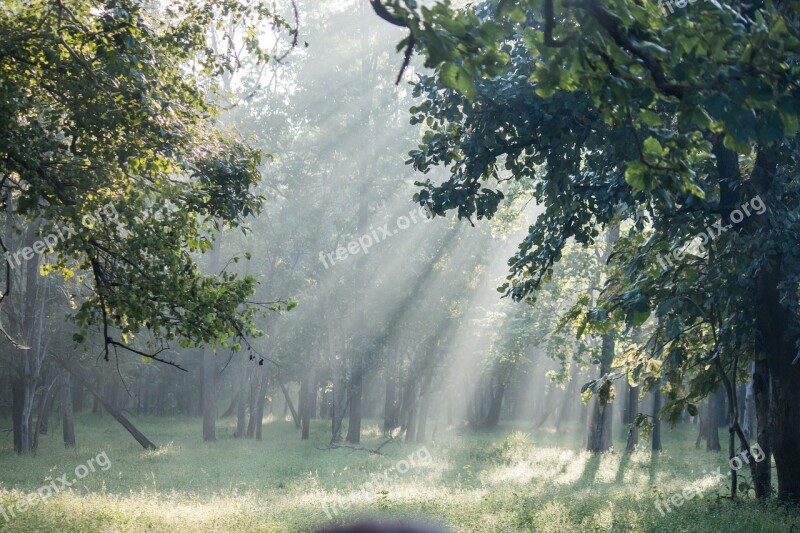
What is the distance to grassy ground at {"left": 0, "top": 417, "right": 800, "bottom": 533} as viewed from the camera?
1045cm

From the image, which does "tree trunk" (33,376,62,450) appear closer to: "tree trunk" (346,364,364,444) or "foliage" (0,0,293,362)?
"tree trunk" (346,364,364,444)

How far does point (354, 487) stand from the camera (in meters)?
18.7

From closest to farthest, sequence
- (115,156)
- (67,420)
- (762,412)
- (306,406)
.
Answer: (115,156)
(762,412)
(67,420)
(306,406)

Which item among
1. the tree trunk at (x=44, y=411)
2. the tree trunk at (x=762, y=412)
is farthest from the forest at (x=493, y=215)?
the tree trunk at (x=44, y=411)

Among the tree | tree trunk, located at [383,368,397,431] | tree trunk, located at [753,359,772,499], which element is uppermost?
the tree

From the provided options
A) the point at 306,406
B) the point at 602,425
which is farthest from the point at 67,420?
the point at 602,425

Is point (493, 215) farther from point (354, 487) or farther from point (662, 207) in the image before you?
point (354, 487)

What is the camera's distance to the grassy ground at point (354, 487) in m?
10.4

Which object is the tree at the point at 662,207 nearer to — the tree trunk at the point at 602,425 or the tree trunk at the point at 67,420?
the tree trunk at the point at 602,425

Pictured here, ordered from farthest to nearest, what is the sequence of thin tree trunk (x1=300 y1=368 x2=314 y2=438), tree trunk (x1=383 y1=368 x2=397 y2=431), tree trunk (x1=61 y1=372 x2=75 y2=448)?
tree trunk (x1=383 y1=368 x2=397 y2=431), thin tree trunk (x1=300 y1=368 x2=314 y2=438), tree trunk (x1=61 y1=372 x2=75 y2=448)

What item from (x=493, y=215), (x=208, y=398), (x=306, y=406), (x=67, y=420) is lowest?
(x=67, y=420)

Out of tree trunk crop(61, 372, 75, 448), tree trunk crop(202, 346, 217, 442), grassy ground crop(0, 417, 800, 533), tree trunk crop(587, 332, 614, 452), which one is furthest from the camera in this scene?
tree trunk crop(202, 346, 217, 442)

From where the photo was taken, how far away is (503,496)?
13.4 metres

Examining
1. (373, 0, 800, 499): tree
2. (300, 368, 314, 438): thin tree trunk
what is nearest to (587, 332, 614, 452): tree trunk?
(373, 0, 800, 499): tree
